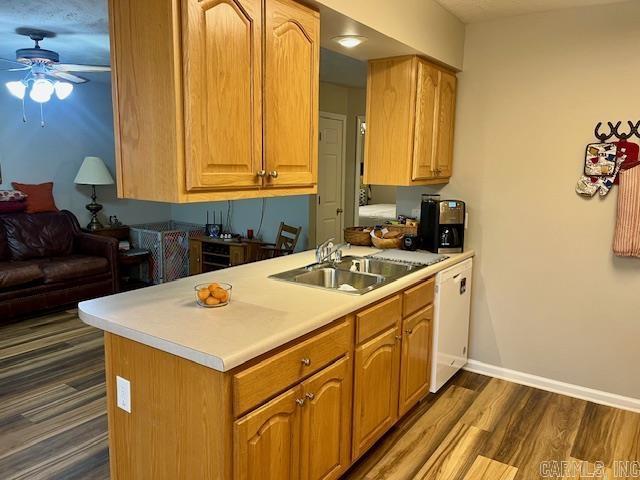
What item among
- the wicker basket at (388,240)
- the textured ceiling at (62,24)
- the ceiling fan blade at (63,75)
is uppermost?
the textured ceiling at (62,24)

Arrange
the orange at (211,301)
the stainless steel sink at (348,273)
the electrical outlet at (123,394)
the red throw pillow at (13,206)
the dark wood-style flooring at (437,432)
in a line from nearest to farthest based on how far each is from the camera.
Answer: the electrical outlet at (123,394) < the orange at (211,301) < the dark wood-style flooring at (437,432) < the stainless steel sink at (348,273) < the red throw pillow at (13,206)

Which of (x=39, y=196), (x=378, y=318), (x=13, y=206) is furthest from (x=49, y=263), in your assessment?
(x=378, y=318)

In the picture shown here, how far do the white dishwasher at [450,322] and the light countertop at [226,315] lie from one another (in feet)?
1.94

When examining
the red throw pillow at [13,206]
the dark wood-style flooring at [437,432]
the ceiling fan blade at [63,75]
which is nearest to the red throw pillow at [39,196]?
the red throw pillow at [13,206]

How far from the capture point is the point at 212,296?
1934mm

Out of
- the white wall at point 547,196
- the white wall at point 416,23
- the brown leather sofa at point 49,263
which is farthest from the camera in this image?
the brown leather sofa at point 49,263

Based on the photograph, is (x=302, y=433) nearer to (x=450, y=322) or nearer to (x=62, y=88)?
(x=450, y=322)

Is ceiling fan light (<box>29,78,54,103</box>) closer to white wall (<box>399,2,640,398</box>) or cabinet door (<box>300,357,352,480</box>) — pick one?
white wall (<box>399,2,640,398</box>)

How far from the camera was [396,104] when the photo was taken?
3.00 m

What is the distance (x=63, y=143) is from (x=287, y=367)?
5.03 m

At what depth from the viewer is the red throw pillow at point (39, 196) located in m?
5.25

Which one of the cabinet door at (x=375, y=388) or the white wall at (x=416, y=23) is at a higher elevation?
the white wall at (x=416, y=23)

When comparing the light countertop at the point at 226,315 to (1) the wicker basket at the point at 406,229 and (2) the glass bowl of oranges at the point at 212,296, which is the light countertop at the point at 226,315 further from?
(1) the wicker basket at the point at 406,229

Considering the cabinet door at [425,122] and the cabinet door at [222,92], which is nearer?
the cabinet door at [222,92]
